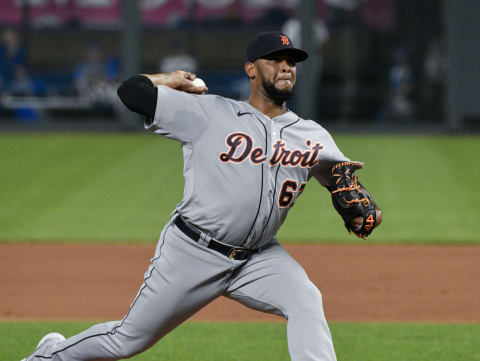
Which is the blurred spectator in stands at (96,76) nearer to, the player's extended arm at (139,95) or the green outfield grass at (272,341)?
the green outfield grass at (272,341)

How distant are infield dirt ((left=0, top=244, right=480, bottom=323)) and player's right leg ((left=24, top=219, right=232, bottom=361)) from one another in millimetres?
2493

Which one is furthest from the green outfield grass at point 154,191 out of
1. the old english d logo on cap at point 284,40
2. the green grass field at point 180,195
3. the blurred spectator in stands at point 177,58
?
the old english d logo on cap at point 284,40

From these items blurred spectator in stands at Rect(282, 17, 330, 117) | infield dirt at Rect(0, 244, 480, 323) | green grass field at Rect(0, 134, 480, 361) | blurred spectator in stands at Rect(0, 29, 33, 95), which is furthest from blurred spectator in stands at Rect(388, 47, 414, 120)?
infield dirt at Rect(0, 244, 480, 323)

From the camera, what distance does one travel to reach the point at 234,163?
454 cm

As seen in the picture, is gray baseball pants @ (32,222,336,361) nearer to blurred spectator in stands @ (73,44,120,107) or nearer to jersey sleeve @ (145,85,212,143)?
jersey sleeve @ (145,85,212,143)

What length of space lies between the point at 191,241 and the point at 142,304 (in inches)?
15.3

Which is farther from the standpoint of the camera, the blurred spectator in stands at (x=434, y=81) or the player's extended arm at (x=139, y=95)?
the blurred spectator in stands at (x=434, y=81)

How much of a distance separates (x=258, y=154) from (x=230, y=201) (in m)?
0.27

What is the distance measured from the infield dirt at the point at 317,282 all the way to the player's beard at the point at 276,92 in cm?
278

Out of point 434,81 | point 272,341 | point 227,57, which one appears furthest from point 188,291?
point 434,81

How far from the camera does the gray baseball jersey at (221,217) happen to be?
452cm

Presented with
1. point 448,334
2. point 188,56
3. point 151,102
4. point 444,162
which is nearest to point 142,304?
point 151,102

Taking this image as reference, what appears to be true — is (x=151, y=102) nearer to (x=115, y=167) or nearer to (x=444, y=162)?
(x=115, y=167)

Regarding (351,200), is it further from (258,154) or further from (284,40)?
(284,40)
